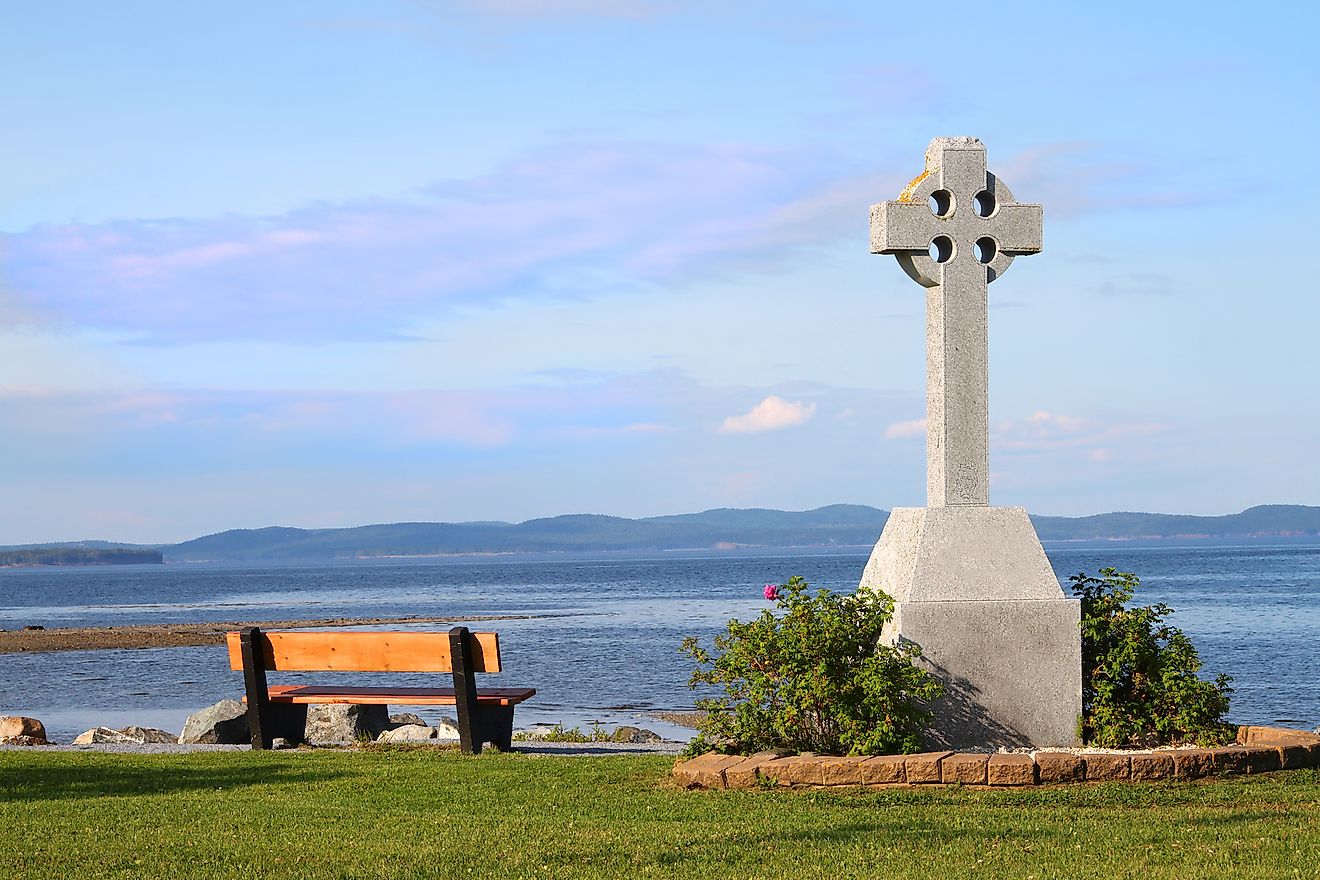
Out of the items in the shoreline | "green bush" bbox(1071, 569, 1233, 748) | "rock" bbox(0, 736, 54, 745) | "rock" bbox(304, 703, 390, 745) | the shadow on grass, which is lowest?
the shoreline

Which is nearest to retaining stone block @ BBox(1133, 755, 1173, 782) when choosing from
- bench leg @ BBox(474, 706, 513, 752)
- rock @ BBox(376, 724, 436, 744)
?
bench leg @ BBox(474, 706, 513, 752)

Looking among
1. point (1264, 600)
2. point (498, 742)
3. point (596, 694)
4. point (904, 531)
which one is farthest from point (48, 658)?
point (1264, 600)

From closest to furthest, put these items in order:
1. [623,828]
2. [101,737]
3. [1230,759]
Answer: [623,828] < [1230,759] < [101,737]

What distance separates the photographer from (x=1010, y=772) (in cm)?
827

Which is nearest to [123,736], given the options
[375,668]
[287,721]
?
[287,721]

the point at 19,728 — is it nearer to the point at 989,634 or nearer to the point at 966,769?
the point at 989,634

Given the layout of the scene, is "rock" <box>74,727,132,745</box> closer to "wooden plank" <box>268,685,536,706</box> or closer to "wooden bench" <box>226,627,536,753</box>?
"wooden bench" <box>226,627,536,753</box>

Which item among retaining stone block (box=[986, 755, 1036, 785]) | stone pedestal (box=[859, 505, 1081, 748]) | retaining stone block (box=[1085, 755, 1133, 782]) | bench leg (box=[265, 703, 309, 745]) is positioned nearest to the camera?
retaining stone block (box=[986, 755, 1036, 785])

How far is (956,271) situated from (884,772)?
3.56 metres

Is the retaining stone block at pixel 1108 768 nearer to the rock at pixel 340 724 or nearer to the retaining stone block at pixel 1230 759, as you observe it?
the retaining stone block at pixel 1230 759

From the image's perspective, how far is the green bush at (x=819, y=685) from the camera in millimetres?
8875

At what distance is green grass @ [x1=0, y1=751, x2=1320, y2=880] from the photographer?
6.30 m

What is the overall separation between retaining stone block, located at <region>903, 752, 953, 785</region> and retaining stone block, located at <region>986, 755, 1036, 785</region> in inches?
10.9

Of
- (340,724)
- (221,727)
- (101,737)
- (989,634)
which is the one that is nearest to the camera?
(989,634)
